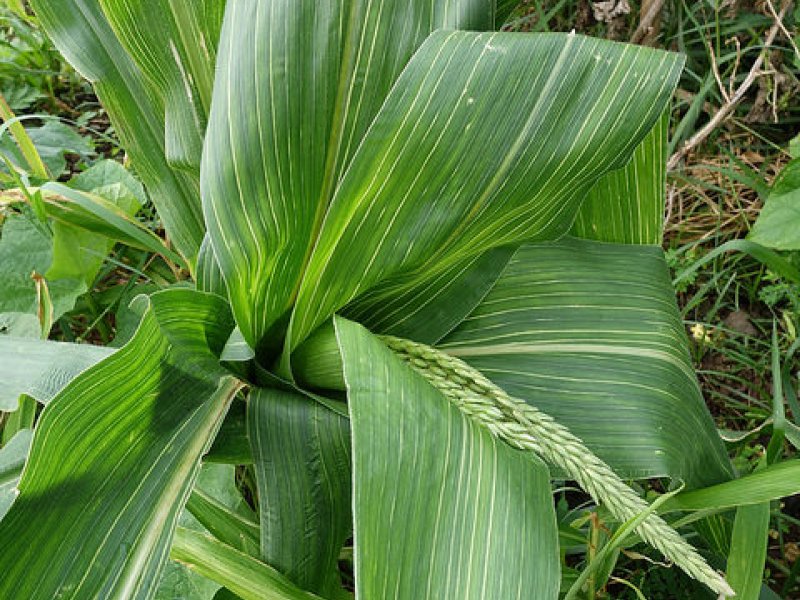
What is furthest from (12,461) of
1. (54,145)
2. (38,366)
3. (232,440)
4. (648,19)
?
(648,19)

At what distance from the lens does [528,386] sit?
87 centimetres

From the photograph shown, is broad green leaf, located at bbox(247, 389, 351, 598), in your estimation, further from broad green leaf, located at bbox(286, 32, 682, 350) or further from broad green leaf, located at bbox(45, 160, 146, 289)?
broad green leaf, located at bbox(45, 160, 146, 289)

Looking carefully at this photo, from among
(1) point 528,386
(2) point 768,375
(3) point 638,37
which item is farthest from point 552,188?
(3) point 638,37

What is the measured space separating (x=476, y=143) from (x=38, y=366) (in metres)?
0.49

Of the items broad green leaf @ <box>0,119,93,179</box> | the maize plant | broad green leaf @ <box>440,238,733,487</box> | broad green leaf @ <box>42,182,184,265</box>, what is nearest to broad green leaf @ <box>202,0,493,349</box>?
the maize plant

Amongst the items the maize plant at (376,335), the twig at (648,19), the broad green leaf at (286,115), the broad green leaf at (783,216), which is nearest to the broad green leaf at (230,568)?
the maize plant at (376,335)

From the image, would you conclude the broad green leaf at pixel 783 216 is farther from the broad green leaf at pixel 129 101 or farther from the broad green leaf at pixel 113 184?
the broad green leaf at pixel 113 184

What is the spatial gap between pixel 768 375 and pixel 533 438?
2.98 ft

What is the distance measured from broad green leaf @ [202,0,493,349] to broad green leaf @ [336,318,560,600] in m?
0.13

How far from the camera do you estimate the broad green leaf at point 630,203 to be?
0.95 metres

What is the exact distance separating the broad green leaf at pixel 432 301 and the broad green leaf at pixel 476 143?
73mm

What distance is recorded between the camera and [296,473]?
0.82 m

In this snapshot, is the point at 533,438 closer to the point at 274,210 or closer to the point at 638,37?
the point at 274,210

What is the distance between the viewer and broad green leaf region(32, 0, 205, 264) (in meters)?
0.97
